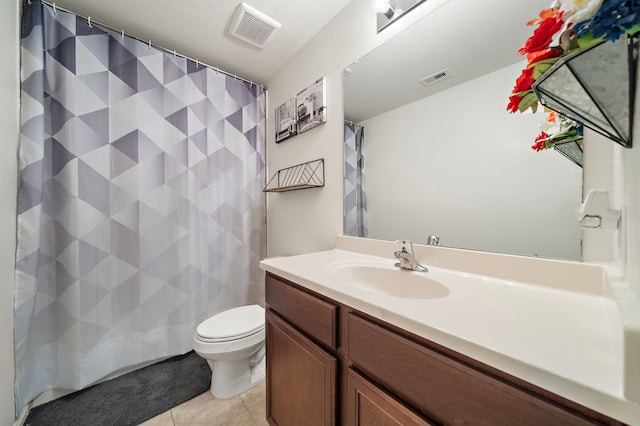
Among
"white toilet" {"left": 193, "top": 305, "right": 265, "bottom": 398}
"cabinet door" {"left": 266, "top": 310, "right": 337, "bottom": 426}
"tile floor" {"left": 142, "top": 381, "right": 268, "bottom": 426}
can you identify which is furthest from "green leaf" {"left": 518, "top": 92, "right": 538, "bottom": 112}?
"tile floor" {"left": 142, "top": 381, "right": 268, "bottom": 426}

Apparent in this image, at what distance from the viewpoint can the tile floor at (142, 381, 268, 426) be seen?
115cm

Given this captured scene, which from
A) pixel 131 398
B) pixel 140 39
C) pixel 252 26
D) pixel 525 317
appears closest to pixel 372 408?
pixel 525 317

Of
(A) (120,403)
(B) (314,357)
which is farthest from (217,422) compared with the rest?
(B) (314,357)

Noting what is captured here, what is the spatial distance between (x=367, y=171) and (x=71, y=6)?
78.9 inches

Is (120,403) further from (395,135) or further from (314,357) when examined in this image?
(395,135)

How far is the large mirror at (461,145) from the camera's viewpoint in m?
0.75

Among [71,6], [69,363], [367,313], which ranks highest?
[71,6]

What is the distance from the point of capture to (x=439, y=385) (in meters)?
0.47

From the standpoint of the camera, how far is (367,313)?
1.98 ft

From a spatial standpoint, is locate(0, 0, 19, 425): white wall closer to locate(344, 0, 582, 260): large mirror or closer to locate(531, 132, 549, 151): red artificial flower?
locate(344, 0, 582, 260): large mirror

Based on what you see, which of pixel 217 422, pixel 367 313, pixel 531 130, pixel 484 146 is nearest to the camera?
pixel 367 313

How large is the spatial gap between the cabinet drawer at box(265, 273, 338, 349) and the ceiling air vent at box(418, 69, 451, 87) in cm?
103

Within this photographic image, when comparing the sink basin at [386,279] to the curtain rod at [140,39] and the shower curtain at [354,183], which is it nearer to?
the shower curtain at [354,183]

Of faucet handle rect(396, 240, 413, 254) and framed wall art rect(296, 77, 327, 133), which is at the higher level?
framed wall art rect(296, 77, 327, 133)
